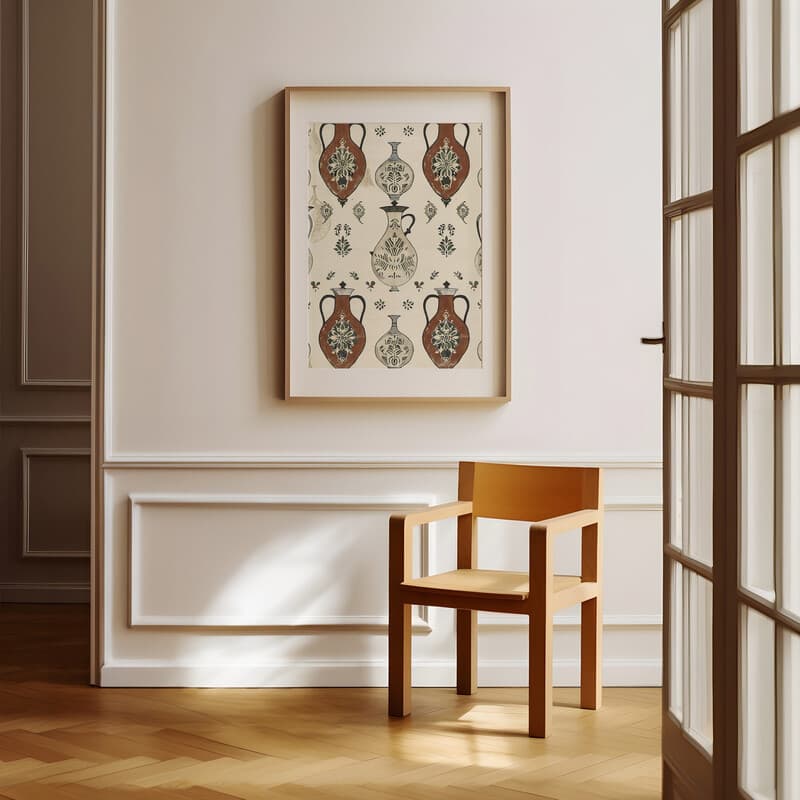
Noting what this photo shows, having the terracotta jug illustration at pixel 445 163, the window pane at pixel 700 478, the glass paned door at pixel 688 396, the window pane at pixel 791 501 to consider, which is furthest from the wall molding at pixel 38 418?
the window pane at pixel 791 501

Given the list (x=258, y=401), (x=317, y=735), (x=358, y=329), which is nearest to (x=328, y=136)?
(x=358, y=329)

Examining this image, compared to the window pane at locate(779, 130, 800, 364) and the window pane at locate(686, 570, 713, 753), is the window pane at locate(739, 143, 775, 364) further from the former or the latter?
the window pane at locate(686, 570, 713, 753)

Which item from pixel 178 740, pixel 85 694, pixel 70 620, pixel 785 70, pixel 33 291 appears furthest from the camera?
pixel 33 291

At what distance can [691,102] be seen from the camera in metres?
2.20

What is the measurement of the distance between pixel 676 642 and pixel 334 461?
1489 mm

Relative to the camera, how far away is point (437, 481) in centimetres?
355

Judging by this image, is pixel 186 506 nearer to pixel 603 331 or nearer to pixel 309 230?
pixel 309 230

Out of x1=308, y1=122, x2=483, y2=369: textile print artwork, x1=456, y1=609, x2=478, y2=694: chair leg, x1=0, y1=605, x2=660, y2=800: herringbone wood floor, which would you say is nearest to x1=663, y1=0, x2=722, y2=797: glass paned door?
x1=0, y1=605, x2=660, y2=800: herringbone wood floor

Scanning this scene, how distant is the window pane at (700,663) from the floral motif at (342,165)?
72.8 inches

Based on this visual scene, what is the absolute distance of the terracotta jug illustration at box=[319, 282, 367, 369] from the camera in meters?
3.53

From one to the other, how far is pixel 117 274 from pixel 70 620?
1729 millimetres

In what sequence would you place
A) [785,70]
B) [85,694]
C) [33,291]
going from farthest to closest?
[33,291] → [85,694] → [785,70]

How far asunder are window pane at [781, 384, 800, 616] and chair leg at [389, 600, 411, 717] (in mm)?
1609

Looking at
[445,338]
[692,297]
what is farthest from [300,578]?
[692,297]
